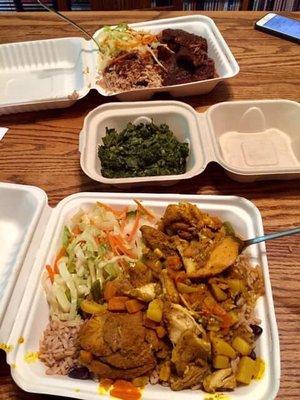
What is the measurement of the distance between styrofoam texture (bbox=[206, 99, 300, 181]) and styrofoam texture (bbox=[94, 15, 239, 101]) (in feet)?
0.77

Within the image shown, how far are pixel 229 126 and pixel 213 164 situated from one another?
25 centimetres

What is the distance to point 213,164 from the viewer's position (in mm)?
1688

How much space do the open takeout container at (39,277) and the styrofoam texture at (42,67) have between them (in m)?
0.89

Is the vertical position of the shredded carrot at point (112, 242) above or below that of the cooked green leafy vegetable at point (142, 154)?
below

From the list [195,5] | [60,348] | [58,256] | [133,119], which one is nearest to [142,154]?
[133,119]

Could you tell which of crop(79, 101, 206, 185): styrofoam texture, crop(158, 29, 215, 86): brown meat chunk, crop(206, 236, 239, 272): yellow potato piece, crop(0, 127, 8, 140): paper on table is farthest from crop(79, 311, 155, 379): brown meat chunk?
crop(158, 29, 215, 86): brown meat chunk

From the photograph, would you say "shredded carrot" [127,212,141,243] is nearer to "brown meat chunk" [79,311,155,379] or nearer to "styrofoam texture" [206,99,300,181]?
"brown meat chunk" [79,311,155,379]

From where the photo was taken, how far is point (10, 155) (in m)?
1.81

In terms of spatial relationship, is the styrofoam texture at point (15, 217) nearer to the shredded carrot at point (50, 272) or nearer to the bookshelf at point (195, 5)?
the shredded carrot at point (50, 272)

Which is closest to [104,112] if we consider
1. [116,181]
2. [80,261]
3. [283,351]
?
[116,181]

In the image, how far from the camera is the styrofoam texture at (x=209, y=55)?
193 cm

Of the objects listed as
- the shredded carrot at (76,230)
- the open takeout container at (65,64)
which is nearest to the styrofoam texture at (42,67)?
the open takeout container at (65,64)

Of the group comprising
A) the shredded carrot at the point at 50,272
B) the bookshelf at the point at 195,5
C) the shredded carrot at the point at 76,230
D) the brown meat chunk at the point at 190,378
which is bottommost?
the brown meat chunk at the point at 190,378

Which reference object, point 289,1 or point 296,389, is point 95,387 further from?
point 289,1
